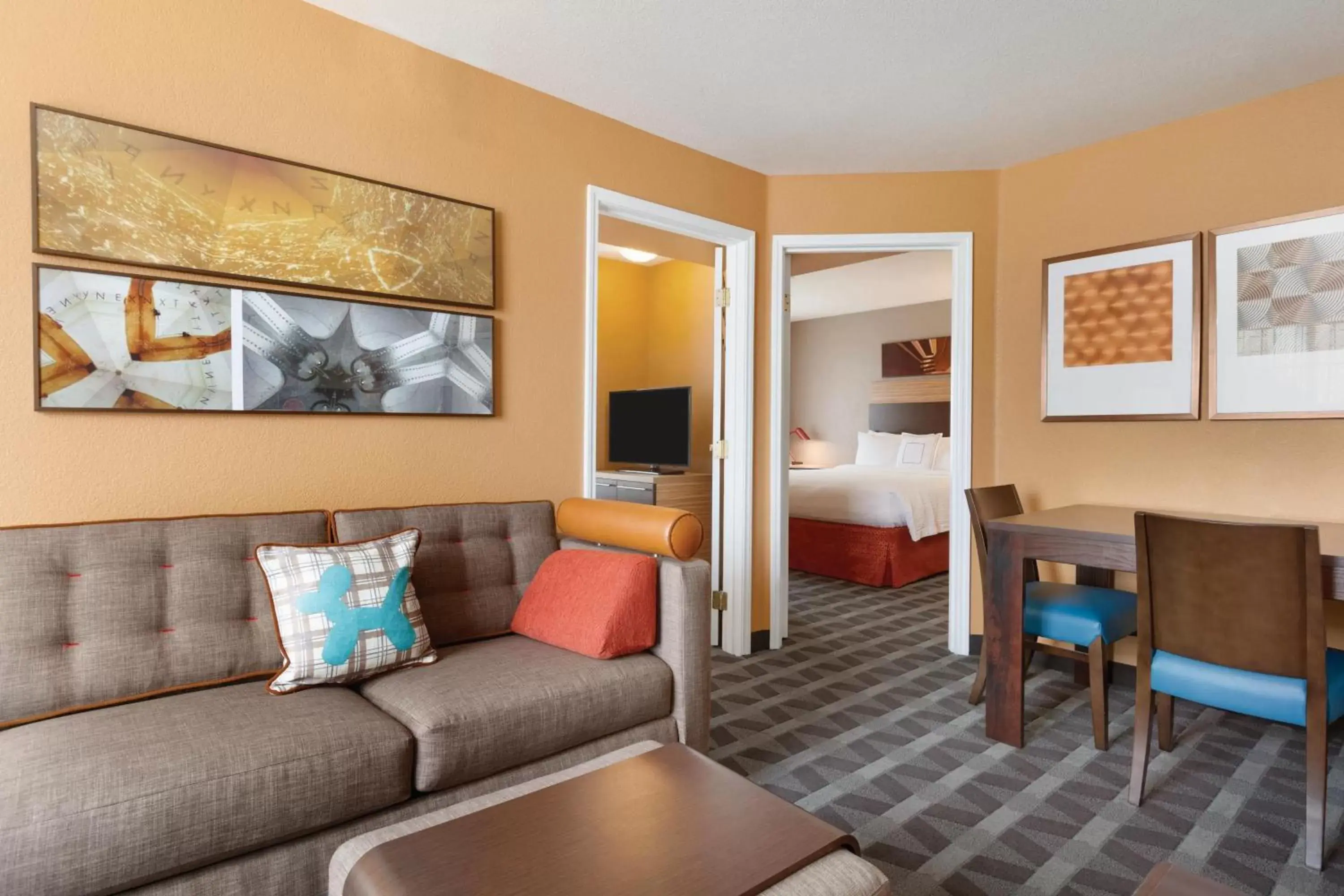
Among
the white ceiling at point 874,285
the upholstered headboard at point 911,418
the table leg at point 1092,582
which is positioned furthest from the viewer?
the upholstered headboard at point 911,418

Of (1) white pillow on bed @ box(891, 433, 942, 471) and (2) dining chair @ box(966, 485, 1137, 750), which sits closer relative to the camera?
(2) dining chair @ box(966, 485, 1137, 750)

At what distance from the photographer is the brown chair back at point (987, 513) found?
113 inches

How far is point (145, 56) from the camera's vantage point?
1990 millimetres

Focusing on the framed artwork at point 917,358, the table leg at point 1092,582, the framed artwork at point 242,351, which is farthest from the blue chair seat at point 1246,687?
the framed artwork at point 917,358

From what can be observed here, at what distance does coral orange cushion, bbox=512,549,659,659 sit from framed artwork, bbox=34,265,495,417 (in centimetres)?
80

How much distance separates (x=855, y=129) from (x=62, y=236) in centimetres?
288

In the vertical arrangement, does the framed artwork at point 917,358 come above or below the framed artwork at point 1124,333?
above

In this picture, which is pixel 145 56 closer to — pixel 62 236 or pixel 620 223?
pixel 62 236

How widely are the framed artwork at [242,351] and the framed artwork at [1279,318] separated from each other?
9.73ft

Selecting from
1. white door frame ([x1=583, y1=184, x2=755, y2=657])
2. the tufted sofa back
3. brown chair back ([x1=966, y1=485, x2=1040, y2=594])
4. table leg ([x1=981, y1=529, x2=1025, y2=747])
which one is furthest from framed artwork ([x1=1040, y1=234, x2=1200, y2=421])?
the tufted sofa back

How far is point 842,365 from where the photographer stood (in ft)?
29.1

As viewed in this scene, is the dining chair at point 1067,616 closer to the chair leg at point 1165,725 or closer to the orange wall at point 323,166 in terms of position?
the chair leg at point 1165,725

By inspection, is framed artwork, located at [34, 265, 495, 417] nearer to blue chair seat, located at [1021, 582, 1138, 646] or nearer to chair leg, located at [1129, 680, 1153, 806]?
blue chair seat, located at [1021, 582, 1138, 646]

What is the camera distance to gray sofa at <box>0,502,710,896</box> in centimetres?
129
